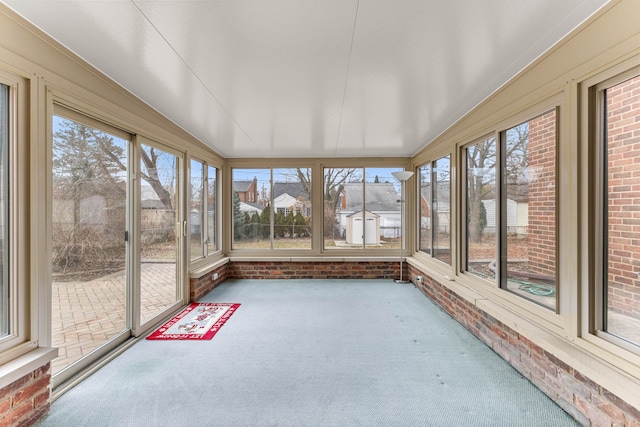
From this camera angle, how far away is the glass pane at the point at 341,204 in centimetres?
573

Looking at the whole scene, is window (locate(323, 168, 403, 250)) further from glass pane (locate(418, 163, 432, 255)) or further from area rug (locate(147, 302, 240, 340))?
area rug (locate(147, 302, 240, 340))

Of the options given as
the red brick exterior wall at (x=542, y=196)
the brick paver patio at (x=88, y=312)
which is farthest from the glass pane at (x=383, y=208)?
the brick paver patio at (x=88, y=312)

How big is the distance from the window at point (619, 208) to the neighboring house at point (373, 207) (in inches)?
156

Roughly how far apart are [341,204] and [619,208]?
4320mm

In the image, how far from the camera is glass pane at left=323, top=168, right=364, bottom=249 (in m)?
5.73

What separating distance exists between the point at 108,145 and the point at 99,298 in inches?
54.5

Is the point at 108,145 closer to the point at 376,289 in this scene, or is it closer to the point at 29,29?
the point at 29,29

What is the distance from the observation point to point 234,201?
228 inches

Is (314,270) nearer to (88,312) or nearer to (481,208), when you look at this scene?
(481,208)

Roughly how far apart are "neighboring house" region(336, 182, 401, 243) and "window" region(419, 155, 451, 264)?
59 centimetres

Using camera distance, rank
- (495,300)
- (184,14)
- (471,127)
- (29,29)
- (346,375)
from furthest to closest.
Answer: (471,127)
(495,300)
(346,375)
(29,29)
(184,14)

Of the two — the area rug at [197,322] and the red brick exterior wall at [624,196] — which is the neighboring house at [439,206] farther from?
the area rug at [197,322]

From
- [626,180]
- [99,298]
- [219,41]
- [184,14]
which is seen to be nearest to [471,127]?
[626,180]

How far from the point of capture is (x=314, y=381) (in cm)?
218
